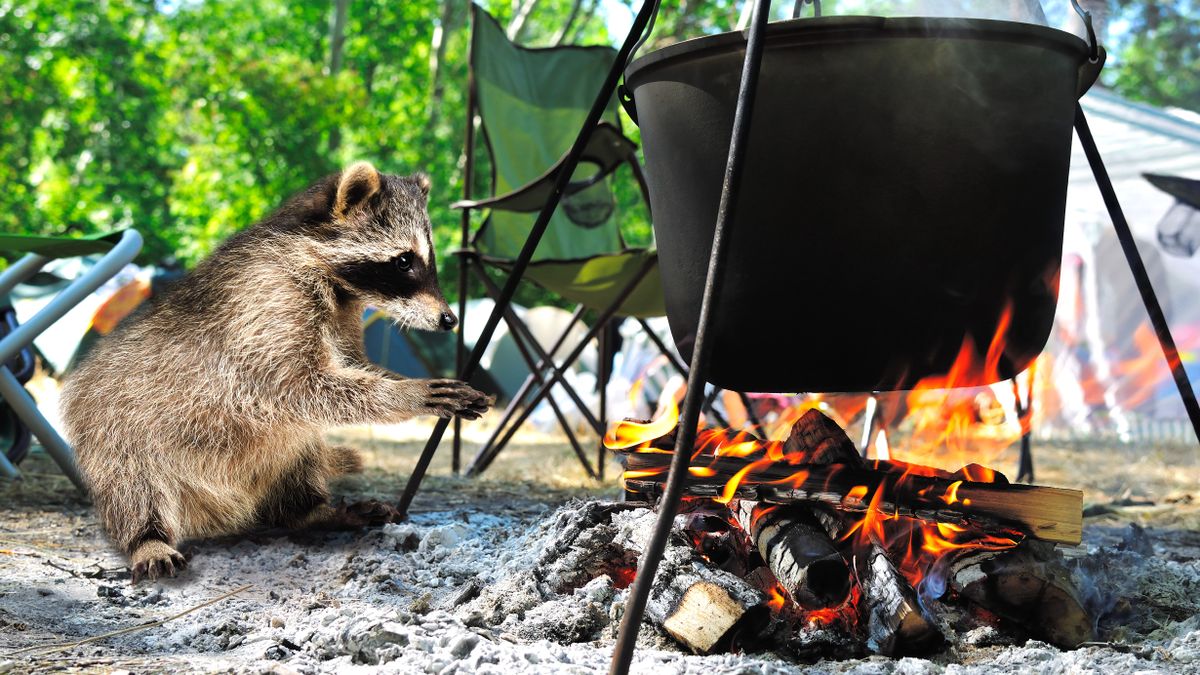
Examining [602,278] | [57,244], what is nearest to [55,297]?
[57,244]

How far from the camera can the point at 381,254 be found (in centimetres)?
251

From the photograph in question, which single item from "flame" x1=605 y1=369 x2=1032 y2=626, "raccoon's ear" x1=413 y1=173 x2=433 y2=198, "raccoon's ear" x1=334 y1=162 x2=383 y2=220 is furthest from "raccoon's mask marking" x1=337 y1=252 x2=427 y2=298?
"flame" x1=605 y1=369 x2=1032 y2=626

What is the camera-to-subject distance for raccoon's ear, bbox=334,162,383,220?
2.55m

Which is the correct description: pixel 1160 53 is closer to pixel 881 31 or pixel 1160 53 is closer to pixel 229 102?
pixel 229 102

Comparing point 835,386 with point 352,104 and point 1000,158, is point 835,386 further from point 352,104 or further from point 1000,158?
point 352,104

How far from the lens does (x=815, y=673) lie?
5.19ft

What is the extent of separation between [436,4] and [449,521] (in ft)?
50.7

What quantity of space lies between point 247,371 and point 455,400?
1.95 feet

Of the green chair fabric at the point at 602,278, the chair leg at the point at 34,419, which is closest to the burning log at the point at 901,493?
the green chair fabric at the point at 602,278

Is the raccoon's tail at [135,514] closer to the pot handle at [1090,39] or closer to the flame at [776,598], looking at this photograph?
the flame at [776,598]

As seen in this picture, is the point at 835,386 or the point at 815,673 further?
the point at 835,386

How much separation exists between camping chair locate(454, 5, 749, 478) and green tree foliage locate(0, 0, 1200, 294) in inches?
251

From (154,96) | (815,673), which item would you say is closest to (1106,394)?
(815,673)

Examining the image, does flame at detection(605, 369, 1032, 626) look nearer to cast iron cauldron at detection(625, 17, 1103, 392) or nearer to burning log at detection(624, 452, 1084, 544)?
burning log at detection(624, 452, 1084, 544)
